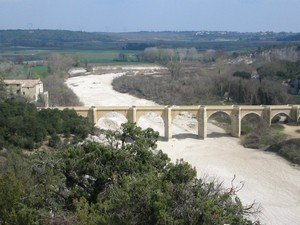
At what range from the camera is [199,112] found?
40.8 m

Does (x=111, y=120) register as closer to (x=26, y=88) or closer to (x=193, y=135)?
(x=193, y=135)

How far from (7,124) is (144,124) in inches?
648

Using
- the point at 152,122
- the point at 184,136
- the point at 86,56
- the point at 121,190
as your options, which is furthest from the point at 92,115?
the point at 86,56

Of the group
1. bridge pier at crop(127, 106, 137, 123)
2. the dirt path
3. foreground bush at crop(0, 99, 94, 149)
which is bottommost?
the dirt path

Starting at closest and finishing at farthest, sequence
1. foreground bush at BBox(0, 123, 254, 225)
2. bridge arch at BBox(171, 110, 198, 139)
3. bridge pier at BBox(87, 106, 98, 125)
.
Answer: foreground bush at BBox(0, 123, 254, 225), bridge pier at BBox(87, 106, 98, 125), bridge arch at BBox(171, 110, 198, 139)

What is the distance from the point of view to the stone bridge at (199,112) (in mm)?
39684

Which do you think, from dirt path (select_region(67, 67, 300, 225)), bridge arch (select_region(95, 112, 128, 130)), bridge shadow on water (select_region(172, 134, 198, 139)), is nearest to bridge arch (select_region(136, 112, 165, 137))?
dirt path (select_region(67, 67, 300, 225))

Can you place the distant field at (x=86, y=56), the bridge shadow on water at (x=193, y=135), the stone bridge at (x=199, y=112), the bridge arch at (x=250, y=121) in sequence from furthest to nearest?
the distant field at (x=86, y=56) < the bridge arch at (x=250, y=121) < the bridge shadow on water at (x=193, y=135) < the stone bridge at (x=199, y=112)

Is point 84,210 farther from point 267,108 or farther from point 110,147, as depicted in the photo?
point 267,108

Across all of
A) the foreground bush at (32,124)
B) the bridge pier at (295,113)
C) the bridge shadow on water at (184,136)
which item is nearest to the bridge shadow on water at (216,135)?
the bridge shadow on water at (184,136)

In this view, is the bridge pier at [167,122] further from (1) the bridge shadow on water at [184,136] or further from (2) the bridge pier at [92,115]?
(2) the bridge pier at [92,115]

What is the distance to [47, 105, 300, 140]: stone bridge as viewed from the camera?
130 feet

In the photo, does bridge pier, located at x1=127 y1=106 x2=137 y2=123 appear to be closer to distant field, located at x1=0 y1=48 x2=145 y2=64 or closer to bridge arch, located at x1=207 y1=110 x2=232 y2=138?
bridge arch, located at x1=207 y1=110 x2=232 y2=138

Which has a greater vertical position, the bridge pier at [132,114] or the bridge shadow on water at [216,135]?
the bridge pier at [132,114]
